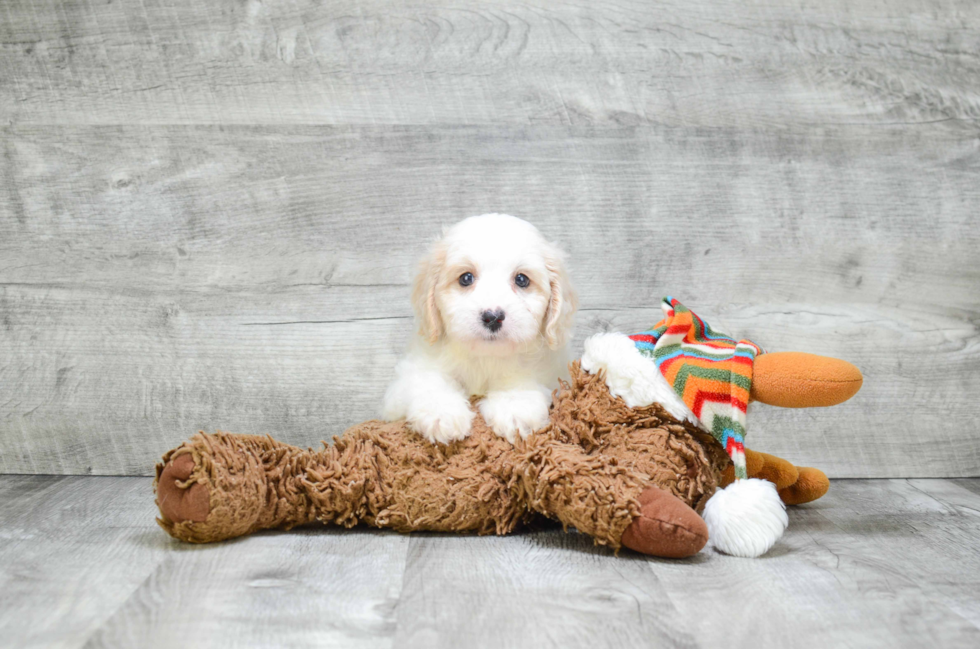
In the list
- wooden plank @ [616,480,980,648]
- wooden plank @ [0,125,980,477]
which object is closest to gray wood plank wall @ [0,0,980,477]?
wooden plank @ [0,125,980,477]

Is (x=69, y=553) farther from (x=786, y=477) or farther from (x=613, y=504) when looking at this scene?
(x=786, y=477)

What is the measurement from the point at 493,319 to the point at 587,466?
0.34 m

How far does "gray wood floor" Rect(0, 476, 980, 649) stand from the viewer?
1.10m

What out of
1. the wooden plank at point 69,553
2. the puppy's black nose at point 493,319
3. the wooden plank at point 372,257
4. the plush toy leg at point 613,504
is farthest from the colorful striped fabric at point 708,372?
the wooden plank at point 69,553

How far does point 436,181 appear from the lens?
2.23 meters

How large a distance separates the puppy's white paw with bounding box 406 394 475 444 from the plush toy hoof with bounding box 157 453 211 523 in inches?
16.5

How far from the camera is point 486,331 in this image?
155 centimetres

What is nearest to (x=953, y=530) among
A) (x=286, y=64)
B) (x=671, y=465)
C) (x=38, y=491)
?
(x=671, y=465)

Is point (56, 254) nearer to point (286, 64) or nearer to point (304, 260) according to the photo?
point (304, 260)

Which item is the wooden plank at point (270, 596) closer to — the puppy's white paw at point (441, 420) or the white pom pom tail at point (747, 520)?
the puppy's white paw at point (441, 420)

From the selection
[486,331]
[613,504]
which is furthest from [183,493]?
[613,504]

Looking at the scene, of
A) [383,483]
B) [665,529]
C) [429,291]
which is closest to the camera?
[665,529]

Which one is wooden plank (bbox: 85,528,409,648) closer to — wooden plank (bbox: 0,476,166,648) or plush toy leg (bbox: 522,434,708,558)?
wooden plank (bbox: 0,476,166,648)

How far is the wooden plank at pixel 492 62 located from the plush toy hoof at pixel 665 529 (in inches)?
49.6
